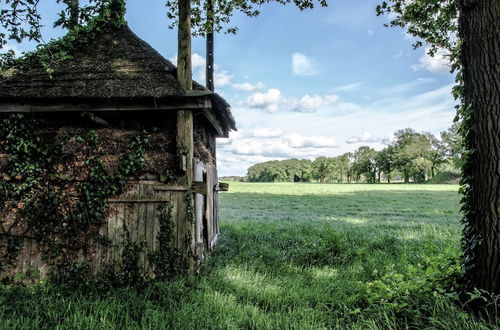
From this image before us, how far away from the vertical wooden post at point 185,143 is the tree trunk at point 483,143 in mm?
4371

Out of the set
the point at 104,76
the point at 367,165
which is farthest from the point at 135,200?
the point at 367,165

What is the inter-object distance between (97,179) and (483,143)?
612 cm

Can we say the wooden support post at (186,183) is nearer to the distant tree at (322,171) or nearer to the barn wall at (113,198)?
the barn wall at (113,198)

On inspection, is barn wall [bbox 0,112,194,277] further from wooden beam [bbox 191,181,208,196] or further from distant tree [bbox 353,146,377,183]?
distant tree [bbox 353,146,377,183]

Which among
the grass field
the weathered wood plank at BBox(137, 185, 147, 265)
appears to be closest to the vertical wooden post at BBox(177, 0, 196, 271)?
the weathered wood plank at BBox(137, 185, 147, 265)

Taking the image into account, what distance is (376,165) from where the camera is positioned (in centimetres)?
9244

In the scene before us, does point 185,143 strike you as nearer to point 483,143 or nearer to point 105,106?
point 105,106

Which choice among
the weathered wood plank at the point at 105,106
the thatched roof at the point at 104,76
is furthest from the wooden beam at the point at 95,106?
the thatched roof at the point at 104,76

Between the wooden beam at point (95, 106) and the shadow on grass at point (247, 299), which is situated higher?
the wooden beam at point (95, 106)

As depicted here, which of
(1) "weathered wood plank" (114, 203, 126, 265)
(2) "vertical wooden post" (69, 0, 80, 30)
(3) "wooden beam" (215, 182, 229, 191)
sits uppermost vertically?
(2) "vertical wooden post" (69, 0, 80, 30)

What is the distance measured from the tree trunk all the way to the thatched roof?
4187mm

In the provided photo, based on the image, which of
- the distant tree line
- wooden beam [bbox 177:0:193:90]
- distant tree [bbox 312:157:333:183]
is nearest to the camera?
wooden beam [bbox 177:0:193:90]

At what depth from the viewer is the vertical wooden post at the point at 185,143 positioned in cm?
614

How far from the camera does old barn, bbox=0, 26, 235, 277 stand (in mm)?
6066
